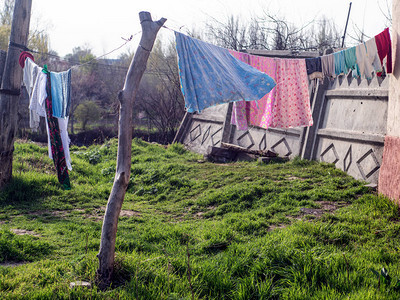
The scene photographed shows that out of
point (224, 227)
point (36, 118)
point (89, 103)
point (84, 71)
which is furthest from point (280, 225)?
point (84, 71)

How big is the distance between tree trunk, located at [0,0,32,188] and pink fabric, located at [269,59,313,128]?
511 cm

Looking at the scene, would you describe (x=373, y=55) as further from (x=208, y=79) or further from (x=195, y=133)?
(x=195, y=133)

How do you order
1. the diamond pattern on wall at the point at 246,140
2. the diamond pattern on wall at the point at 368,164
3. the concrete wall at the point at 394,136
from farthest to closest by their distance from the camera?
the diamond pattern on wall at the point at 246,140 → the diamond pattern on wall at the point at 368,164 → the concrete wall at the point at 394,136

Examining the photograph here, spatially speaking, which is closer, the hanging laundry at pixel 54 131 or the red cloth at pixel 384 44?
the red cloth at pixel 384 44

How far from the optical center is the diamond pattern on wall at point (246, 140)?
10.3m

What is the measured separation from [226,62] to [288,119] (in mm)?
2713

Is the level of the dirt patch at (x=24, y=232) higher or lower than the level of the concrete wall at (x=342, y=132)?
lower

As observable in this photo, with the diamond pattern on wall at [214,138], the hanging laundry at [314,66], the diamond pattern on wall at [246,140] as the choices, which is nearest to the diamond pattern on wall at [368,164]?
the hanging laundry at [314,66]

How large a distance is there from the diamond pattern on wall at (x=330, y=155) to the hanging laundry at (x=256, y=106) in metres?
1.60

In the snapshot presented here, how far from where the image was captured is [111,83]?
27.0 metres

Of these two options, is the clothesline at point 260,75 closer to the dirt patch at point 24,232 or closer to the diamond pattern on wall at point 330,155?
the diamond pattern on wall at point 330,155

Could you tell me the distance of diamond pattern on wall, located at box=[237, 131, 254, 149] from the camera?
1034cm

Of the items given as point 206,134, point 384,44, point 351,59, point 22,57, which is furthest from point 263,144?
point 22,57

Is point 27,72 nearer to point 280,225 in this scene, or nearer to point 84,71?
point 280,225
